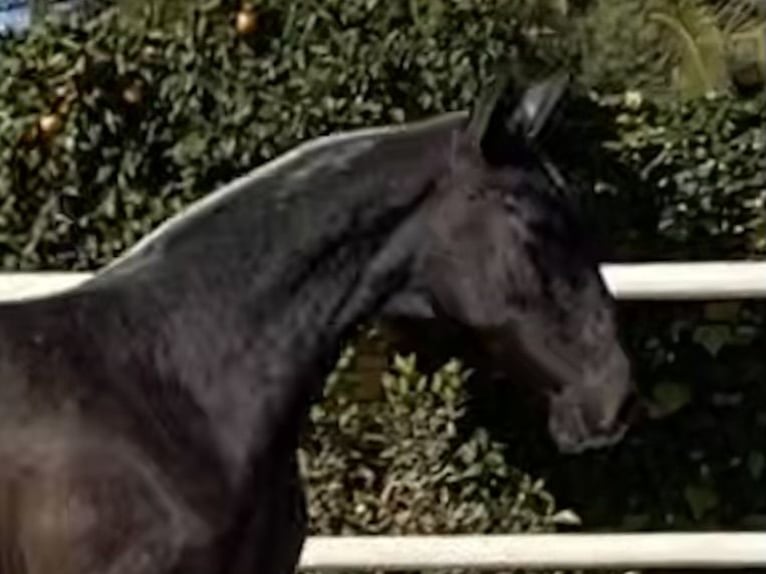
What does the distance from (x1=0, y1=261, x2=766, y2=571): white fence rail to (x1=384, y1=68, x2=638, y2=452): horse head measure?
1.18 metres

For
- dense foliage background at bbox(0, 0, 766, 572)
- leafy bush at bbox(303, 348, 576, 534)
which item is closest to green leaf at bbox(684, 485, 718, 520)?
dense foliage background at bbox(0, 0, 766, 572)

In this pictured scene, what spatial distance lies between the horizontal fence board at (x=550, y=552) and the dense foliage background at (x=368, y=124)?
1147mm

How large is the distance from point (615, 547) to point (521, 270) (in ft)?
4.80

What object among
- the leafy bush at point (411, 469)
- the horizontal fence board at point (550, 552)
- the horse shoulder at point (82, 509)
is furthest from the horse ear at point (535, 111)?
the leafy bush at point (411, 469)

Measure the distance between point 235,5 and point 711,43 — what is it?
2000 millimetres

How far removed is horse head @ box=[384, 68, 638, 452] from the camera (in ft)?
12.5

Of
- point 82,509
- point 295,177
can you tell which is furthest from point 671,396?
point 82,509

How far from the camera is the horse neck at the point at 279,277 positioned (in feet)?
12.2

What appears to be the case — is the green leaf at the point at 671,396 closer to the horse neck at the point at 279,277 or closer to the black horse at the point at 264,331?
the black horse at the point at 264,331

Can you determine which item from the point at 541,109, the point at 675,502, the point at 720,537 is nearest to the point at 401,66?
the point at 675,502

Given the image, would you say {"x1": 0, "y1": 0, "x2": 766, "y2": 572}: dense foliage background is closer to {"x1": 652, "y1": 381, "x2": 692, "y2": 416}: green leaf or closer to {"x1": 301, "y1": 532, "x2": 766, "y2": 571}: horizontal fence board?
{"x1": 652, "y1": 381, "x2": 692, "y2": 416}: green leaf

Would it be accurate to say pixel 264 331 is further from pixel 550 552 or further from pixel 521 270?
pixel 550 552

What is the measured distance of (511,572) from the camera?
5.61 meters

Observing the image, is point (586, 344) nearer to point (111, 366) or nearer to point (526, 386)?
point (526, 386)
